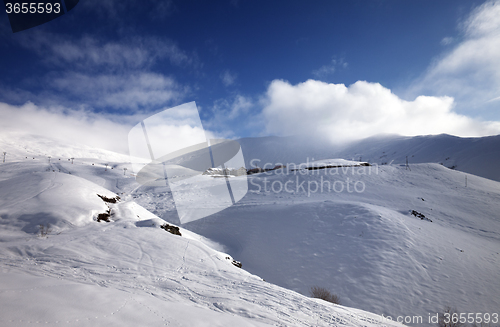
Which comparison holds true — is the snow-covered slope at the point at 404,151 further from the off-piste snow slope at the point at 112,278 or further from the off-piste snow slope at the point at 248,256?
the off-piste snow slope at the point at 112,278

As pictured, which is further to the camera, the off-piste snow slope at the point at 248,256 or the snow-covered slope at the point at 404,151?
the snow-covered slope at the point at 404,151

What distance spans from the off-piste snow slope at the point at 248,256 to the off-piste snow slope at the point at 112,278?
21mm

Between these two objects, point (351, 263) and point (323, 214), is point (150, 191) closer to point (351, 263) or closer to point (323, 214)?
point (323, 214)

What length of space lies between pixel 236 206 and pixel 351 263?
7737 millimetres

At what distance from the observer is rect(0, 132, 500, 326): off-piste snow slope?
2.34 meters

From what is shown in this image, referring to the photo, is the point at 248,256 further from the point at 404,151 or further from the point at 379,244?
the point at 404,151

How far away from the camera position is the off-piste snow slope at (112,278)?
194cm

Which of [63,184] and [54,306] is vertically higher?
[63,184]

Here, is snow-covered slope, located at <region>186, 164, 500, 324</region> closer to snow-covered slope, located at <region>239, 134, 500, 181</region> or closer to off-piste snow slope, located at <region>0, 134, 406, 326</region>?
off-piste snow slope, located at <region>0, 134, 406, 326</region>

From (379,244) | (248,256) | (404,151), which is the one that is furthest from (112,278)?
(404,151)

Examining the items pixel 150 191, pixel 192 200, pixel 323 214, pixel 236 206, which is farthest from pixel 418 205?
pixel 150 191

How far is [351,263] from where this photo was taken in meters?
7.04

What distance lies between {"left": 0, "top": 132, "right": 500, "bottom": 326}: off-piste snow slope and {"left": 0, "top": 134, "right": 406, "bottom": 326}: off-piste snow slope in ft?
0.07

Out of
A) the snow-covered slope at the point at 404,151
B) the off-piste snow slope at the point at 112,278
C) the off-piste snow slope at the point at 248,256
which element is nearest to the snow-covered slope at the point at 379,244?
the off-piste snow slope at the point at 248,256
